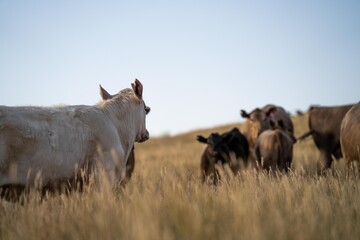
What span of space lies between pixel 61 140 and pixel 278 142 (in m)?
6.79

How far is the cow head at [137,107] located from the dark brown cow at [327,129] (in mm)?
8926

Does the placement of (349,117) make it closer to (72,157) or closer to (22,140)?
(72,157)

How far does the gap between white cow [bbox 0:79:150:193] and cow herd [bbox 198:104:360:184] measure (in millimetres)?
1362

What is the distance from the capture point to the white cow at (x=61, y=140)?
15.7 ft

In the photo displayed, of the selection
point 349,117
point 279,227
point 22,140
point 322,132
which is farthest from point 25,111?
point 322,132

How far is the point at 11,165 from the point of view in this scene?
15.5ft

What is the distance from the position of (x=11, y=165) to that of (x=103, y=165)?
1243 millimetres

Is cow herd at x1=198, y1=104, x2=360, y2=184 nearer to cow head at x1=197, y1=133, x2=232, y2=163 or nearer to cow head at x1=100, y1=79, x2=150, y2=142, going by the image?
cow head at x1=197, y1=133, x2=232, y2=163

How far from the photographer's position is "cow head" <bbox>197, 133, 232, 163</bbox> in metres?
11.2

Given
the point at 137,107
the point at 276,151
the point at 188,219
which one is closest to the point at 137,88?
the point at 137,107

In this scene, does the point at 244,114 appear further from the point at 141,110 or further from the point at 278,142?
Result: the point at 141,110

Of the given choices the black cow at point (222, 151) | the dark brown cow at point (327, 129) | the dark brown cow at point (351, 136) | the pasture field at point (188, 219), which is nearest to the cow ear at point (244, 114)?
the black cow at point (222, 151)

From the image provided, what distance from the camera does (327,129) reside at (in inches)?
618

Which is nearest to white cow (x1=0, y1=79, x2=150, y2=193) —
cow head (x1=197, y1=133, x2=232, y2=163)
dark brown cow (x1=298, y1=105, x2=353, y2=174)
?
cow head (x1=197, y1=133, x2=232, y2=163)
